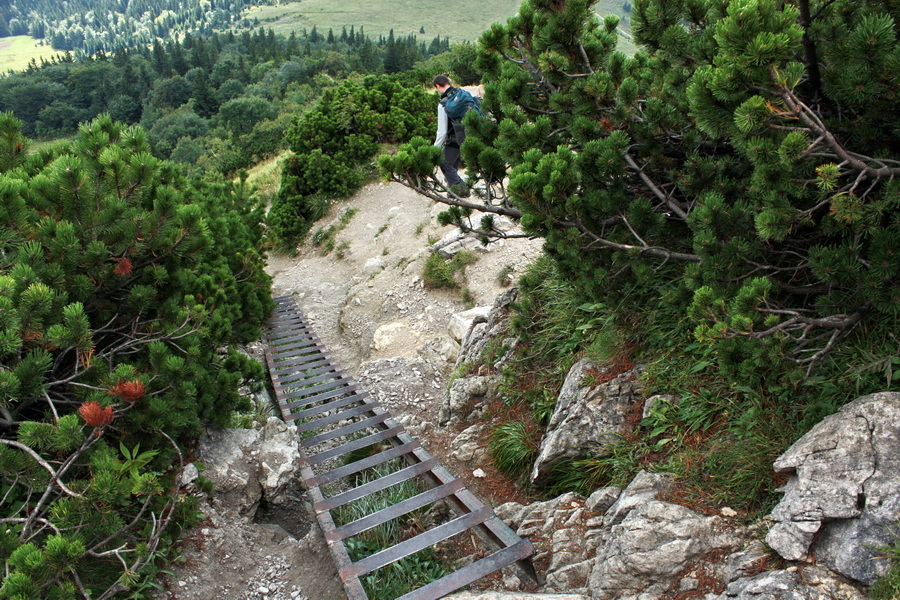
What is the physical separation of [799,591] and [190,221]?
5099 mm

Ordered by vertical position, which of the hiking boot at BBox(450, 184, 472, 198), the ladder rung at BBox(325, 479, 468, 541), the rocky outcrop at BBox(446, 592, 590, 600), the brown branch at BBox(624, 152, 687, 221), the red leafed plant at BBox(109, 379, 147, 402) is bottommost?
the ladder rung at BBox(325, 479, 468, 541)

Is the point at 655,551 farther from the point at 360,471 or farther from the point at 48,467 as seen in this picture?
the point at 48,467

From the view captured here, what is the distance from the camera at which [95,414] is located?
3.59 m

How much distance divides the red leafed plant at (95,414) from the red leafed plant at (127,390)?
226mm

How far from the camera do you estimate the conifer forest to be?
290 centimetres

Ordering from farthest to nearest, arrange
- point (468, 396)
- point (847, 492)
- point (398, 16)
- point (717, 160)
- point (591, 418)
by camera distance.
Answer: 1. point (398, 16)
2. point (468, 396)
3. point (591, 418)
4. point (717, 160)
5. point (847, 492)

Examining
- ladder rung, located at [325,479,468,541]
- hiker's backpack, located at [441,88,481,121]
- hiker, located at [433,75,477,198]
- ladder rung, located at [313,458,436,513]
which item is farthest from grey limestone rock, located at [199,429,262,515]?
hiker's backpack, located at [441,88,481,121]

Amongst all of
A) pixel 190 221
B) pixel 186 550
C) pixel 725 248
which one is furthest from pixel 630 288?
pixel 186 550

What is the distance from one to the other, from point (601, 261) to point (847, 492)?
7.78 ft

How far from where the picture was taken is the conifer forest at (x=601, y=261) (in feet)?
9.50

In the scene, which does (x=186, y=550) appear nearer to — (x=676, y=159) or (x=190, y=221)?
(x=190, y=221)

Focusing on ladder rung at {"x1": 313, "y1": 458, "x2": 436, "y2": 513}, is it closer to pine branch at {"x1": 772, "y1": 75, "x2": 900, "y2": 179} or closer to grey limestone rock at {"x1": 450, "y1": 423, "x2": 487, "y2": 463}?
grey limestone rock at {"x1": 450, "y1": 423, "x2": 487, "y2": 463}

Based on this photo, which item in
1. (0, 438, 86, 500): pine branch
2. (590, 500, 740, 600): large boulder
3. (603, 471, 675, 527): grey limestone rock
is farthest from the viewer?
(603, 471, 675, 527): grey limestone rock

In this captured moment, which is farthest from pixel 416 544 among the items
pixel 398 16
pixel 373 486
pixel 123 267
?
pixel 398 16
